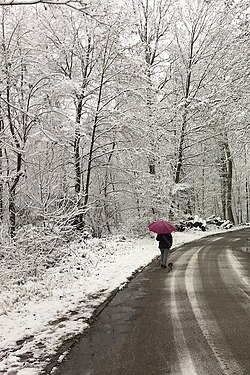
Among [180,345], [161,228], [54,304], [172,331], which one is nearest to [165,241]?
[161,228]

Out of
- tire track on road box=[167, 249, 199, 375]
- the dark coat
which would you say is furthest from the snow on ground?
tire track on road box=[167, 249, 199, 375]

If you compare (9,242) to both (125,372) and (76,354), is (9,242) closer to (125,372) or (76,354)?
(76,354)

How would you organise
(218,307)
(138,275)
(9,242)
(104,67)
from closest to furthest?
1. (218,307)
2. (9,242)
3. (138,275)
4. (104,67)

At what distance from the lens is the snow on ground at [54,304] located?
5.66 meters

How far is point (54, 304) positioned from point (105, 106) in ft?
46.8

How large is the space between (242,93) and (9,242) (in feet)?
33.2

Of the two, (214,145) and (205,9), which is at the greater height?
(205,9)

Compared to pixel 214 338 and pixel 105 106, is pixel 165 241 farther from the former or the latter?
pixel 105 106

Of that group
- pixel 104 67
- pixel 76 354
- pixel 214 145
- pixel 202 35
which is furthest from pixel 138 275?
pixel 214 145

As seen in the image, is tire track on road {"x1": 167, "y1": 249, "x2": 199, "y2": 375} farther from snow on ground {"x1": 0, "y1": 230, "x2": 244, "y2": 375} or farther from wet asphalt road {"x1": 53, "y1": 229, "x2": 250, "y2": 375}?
snow on ground {"x1": 0, "y1": 230, "x2": 244, "y2": 375}

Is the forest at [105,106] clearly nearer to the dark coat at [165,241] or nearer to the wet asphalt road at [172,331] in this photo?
the dark coat at [165,241]

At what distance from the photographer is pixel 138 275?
39.4 ft

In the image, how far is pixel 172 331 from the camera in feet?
20.8

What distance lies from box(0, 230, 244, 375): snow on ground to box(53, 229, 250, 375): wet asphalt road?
0.40 m
